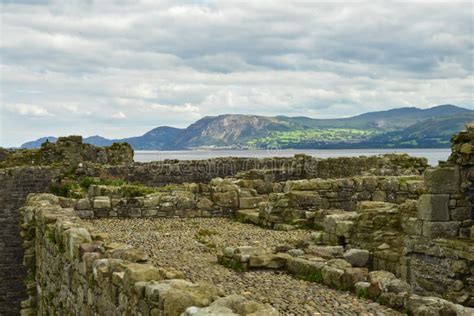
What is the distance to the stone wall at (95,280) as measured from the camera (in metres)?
5.55

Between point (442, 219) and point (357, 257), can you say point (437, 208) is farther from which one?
point (357, 257)

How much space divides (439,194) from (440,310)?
14.3ft

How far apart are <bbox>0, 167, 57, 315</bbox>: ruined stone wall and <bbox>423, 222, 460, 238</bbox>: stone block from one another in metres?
15.9

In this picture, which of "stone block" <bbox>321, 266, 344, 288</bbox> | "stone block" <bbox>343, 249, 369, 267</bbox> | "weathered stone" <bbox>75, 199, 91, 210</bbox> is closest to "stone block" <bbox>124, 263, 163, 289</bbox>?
"stone block" <bbox>321, 266, 344, 288</bbox>

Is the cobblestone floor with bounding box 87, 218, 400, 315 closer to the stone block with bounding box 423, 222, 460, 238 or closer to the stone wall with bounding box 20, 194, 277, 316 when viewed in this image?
the stone wall with bounding box 20, 194, 277, 316

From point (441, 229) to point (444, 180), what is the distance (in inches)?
33.0

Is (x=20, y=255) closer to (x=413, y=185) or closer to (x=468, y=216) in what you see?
(x=413, y=185)

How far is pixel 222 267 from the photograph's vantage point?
9672 millimetres

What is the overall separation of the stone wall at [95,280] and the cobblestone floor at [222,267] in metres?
1.20

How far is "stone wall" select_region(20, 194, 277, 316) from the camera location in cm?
555

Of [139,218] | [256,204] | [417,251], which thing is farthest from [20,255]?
[417,251]

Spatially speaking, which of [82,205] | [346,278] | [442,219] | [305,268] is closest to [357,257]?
[305,268]

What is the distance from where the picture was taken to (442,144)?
154 metres

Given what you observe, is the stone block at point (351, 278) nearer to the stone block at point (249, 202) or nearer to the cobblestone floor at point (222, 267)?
the cobblestone floor at point (222, 267)
